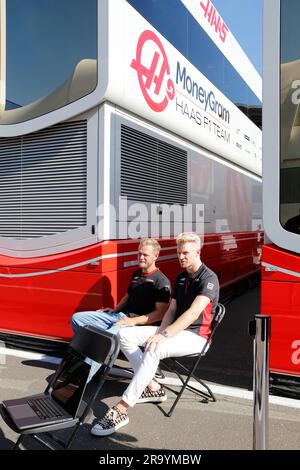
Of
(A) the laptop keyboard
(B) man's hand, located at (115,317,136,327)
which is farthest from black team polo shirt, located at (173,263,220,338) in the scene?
(A) the laptop keyboard

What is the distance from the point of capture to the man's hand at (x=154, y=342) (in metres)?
2.96

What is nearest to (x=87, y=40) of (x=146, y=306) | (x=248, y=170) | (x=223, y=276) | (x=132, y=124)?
(x=132, y=124)

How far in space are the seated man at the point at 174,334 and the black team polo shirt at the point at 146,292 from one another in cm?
20

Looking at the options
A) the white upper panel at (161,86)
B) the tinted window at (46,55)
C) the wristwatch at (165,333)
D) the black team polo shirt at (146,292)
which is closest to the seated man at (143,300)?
the black team polo shirt at (146,292)

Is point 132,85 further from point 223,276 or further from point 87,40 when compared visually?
point 223,276

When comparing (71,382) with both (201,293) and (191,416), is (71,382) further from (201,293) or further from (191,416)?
(201,293)

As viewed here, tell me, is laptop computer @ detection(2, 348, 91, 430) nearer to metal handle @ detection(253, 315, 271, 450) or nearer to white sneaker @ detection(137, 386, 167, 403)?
white sneaker @ detection(137, 386, 167, 403)

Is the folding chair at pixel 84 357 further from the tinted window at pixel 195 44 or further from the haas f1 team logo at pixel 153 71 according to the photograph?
the tinted window at pixel 195 44

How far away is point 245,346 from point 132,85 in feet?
9.90

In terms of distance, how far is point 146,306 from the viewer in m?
3.73

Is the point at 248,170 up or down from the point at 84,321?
up

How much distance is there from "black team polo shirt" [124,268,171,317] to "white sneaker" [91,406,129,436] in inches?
39.0

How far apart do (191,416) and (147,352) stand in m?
0.60

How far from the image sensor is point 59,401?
2.62 meters
